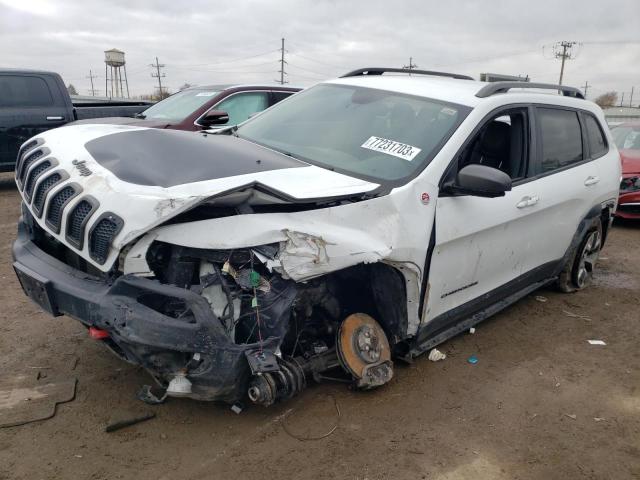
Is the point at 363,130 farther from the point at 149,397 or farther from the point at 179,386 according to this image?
the point at 149,397

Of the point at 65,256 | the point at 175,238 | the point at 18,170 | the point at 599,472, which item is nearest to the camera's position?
the point at 175,238

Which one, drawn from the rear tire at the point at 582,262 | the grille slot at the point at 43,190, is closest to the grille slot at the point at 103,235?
the grille slot at the point at 43,190

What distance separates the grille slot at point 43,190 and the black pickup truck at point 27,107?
21.4ft

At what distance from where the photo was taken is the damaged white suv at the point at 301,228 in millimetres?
2455

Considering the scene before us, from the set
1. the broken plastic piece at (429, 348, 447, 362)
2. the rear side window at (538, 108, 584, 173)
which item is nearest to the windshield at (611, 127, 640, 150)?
the rear side window at (538, 108, 584, 173)

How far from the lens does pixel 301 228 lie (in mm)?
2566

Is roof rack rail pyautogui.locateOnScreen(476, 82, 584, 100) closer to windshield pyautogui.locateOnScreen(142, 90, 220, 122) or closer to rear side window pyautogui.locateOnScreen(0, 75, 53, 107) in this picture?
windshield pyautogui.locateOnScreen(142, 90, 220, 122)

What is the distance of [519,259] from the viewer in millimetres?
4066

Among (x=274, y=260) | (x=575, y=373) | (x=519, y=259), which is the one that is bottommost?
(x=575, y=373)

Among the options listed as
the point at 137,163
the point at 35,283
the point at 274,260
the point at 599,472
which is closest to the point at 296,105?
the point at 137,163

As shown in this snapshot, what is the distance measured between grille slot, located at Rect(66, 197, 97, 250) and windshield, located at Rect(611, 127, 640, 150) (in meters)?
8.97

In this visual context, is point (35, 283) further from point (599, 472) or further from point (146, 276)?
point (599, 472)

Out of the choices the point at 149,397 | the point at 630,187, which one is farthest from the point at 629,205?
the point at 149,397

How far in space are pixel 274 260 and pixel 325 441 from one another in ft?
3.27
